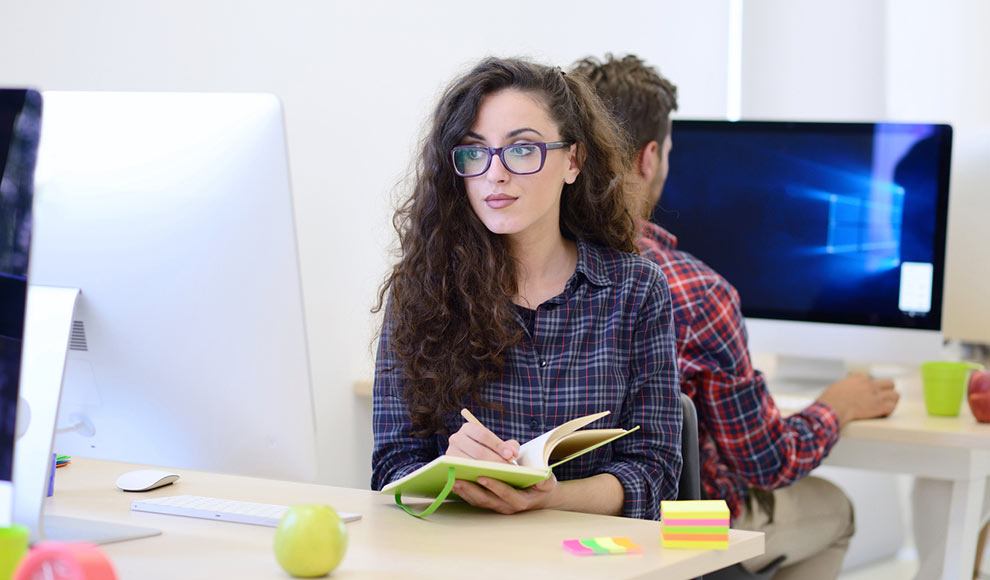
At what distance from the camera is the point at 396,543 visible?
3.77 feet

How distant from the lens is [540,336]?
1.53 metres

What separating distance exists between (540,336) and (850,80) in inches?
104

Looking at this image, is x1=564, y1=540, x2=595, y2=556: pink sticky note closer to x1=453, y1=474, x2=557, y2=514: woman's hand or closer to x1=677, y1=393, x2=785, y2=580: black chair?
x1=453, y1=474, x2=557, y2=514: woman's hand

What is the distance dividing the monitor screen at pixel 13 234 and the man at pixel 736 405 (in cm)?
96

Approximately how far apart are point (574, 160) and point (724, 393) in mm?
487

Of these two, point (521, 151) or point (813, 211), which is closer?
point (521, 151)

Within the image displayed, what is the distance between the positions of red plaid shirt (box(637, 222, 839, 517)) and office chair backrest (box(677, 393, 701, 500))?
20cm

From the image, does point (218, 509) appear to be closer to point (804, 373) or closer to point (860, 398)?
point (860, 398)

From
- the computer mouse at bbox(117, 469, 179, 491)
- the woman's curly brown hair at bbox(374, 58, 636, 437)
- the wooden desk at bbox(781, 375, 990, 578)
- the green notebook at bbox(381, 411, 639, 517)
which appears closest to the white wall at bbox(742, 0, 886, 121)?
the wooden desk at bbox(781, 375, 990, 578)

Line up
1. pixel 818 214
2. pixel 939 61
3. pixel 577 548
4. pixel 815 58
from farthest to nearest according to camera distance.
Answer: pixel 815 58
pixel 939 61
pixel 818 214
pixel 577 548

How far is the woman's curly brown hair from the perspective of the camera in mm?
1510

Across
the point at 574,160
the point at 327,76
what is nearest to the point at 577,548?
the point at 574,160

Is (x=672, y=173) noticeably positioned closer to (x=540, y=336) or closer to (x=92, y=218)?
(x=540, y=336)

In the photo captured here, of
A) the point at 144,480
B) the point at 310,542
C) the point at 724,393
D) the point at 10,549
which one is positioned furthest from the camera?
the point at 724,393
